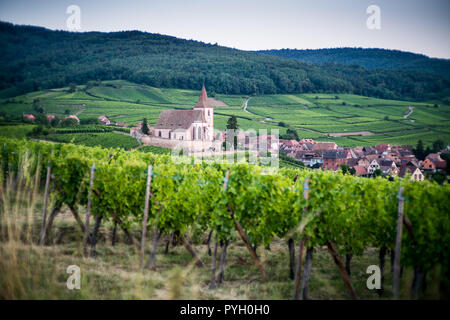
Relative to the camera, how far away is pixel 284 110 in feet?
360

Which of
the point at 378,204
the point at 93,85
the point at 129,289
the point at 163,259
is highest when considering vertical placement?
the point at 93,85

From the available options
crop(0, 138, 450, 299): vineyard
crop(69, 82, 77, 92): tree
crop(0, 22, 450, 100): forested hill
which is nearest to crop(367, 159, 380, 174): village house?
crop(0, 138, 450, 299): vineyard

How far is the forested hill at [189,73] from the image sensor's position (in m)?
135

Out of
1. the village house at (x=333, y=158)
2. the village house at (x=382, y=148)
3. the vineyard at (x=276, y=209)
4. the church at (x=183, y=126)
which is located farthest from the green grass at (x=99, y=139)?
the vineyard at (x=276, y=209)

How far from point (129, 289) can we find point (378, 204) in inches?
220

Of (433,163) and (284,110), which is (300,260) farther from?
(284,110)

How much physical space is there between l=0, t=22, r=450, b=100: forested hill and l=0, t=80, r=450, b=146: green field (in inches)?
378

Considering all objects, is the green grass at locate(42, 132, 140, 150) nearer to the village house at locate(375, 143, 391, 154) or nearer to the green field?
the green field

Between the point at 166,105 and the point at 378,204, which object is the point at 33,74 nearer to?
the point at 166,105

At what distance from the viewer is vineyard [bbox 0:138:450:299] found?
7.18 m

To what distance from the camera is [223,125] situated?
288 feet

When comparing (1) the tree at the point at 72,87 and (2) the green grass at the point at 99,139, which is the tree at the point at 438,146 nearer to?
(2) the green grass at the point at 99,139

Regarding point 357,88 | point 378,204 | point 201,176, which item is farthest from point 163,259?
point 357,88

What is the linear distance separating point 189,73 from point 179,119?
78.3 m
